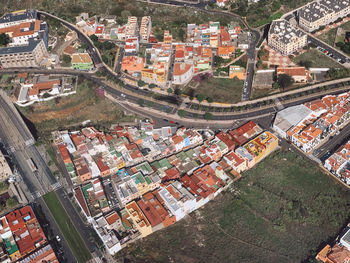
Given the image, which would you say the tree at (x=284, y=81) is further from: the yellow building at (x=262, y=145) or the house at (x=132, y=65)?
the house at (x=132, y=65)

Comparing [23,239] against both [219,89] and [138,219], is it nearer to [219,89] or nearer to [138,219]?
[138,219]

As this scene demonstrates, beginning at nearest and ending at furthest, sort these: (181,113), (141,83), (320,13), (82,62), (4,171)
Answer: (4,171)
(181,113)
(141,83)
(82,62)
(320,13)

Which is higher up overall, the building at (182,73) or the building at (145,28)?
the building at (145,28)

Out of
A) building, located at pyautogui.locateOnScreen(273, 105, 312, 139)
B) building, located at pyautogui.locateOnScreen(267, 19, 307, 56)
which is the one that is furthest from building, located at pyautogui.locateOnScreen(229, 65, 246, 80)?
building, located at pyautogui.locateOnScreen(273, 105, 312, 139)

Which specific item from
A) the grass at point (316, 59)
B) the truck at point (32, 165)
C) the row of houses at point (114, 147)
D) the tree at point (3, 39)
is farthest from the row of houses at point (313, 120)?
the tree at point (3, 39)

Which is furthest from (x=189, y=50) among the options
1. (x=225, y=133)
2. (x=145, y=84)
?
(x=225, y=133)

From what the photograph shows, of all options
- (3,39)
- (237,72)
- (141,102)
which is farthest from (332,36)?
(3,39)
